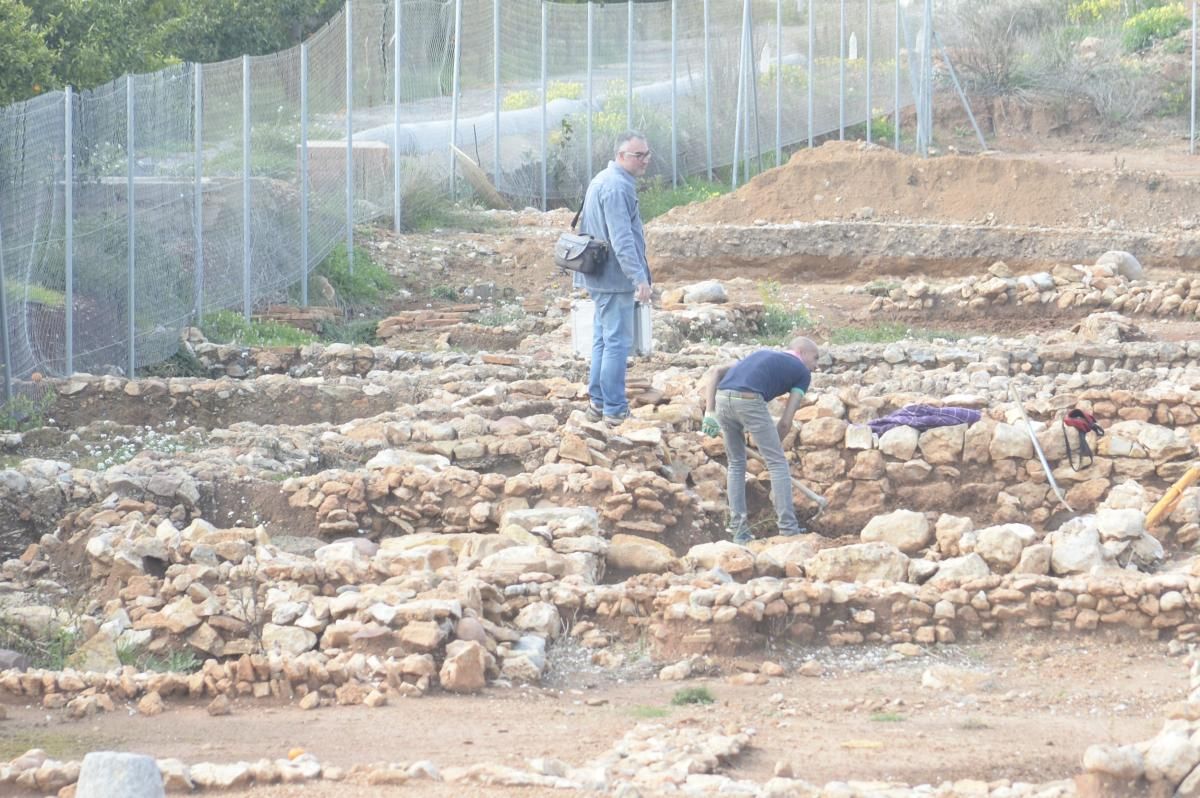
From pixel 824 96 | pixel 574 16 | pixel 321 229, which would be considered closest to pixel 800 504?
pixel 321 229

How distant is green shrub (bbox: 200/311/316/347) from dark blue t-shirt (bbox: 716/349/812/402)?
652 cm

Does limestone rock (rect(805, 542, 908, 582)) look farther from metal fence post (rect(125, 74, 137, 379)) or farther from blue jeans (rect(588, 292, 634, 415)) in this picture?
metal fence post (rect(125, 74, 137, 379))

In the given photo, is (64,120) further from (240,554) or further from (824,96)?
(824,96)

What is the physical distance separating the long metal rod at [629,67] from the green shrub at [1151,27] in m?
15.7

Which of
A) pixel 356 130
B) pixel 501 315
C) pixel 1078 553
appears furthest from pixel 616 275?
pixel 356 130

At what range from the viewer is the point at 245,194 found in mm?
15992

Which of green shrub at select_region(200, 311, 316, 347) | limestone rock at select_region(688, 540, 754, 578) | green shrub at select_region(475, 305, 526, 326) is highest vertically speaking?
limestone rock at select_region(688, 540, 754, 578)

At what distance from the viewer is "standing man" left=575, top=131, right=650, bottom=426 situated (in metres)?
10.8

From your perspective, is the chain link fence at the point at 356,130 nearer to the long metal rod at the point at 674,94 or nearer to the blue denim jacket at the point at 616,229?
the long metal rod at the point at 674,94

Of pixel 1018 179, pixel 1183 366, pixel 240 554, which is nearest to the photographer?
pixel 240 554

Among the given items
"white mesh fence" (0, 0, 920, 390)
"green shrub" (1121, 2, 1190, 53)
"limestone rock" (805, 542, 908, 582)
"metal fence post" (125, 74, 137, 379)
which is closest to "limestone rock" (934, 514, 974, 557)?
"limestone rock" (805, 542, 908, 582)

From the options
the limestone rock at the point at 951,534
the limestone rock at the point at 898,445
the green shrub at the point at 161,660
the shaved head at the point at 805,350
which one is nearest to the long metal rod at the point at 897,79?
the limestone rock at the point at 898,445

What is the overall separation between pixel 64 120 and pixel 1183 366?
8834 millimetres

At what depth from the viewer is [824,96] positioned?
103 ft
